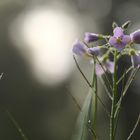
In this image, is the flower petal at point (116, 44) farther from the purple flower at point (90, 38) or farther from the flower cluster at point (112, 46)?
the purple flower at point (90, 38)

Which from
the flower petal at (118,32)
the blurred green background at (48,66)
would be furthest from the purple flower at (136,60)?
the blurred green background at (48,66)

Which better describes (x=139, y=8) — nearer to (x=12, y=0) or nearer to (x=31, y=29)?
(x=31, y=29)

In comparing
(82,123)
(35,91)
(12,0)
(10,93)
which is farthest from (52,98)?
(82,123)

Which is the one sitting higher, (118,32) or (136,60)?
(118,32)

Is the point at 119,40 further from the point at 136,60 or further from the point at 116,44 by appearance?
the point at 136,60

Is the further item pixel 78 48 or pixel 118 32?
pixel 78 48

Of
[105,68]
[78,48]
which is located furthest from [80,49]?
[105,68]
